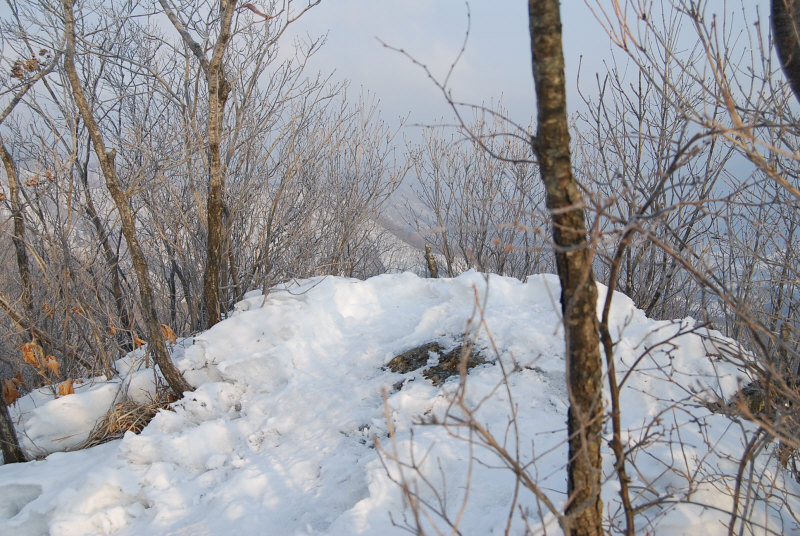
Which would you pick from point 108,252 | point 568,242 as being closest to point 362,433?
point 568,242

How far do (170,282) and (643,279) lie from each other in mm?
6720

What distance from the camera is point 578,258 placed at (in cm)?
132

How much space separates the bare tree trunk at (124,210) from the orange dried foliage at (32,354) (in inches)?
41.2

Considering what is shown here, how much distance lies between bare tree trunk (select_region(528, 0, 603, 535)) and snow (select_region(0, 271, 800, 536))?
0.79 feet

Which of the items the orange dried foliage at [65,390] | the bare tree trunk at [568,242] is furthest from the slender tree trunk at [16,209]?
the bare tree trunk at [568,242]

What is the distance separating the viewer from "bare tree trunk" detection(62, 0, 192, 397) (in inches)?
128

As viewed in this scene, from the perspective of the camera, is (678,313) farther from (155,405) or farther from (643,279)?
(155,405)

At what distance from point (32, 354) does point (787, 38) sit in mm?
4973

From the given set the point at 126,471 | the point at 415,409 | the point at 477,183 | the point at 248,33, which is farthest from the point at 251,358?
the point at 477,183

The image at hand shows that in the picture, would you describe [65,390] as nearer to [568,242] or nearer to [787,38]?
[568,242]

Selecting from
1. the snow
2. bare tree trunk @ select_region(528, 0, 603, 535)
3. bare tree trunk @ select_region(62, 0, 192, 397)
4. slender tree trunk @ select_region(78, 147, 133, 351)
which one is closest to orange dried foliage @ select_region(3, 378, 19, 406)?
the snow

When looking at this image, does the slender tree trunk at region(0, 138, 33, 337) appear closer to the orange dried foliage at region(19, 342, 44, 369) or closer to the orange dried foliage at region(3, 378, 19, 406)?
the orange dried foliage at region(19, 342, 44, 369)

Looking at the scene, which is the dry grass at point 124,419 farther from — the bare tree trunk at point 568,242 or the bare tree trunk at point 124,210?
the bare tree trunk at point 568,242

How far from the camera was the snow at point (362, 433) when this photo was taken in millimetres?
2074
